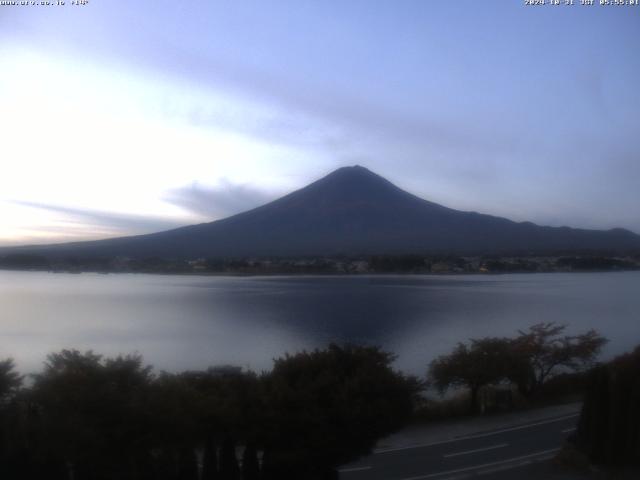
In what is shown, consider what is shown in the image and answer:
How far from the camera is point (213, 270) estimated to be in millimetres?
54844

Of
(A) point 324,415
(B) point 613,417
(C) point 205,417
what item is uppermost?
(C) point 205,417

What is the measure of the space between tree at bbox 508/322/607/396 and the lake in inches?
88.0

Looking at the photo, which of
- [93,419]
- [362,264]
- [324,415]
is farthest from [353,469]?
[362,264]

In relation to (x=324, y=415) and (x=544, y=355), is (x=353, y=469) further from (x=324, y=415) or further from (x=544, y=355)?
(x=544, y=355)

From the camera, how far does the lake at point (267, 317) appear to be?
743 inches

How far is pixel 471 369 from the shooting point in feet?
50.2

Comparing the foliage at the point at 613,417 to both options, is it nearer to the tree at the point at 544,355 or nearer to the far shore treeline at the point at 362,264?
the tree at the point at 544,355

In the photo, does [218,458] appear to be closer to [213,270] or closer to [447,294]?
[447,294]

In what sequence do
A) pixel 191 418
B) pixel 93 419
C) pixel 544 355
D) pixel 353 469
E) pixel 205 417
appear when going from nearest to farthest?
pixel 93 419, pixel 191 418, pixel 205 417, pixel 353 469, pixel 544 355

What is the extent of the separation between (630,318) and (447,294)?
11.7 metres

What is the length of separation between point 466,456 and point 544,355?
7.89 meters

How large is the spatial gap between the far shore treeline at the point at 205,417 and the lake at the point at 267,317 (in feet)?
23.9

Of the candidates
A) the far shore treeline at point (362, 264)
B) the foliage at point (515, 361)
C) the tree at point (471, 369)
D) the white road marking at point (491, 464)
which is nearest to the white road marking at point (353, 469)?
the white road marking at point (491, 464)

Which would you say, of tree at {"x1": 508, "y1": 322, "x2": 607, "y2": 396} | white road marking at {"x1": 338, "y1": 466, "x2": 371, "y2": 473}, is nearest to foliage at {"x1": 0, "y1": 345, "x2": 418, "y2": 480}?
white road marking at {"x1": 338, "y1": 466, "x2": 371, "y2": 473}
